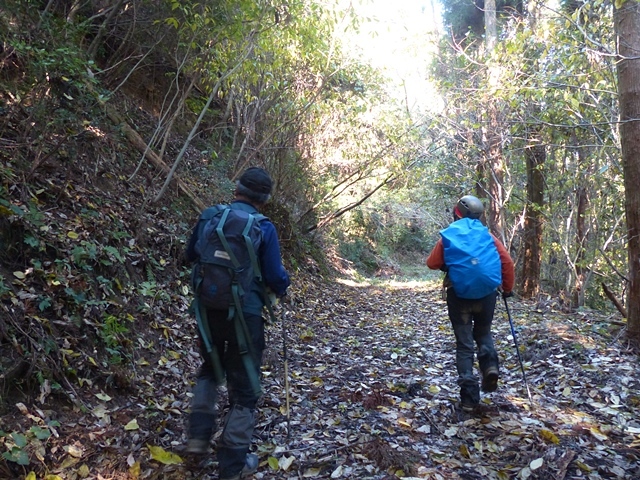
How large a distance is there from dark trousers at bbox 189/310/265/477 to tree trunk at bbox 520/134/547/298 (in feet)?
29.4

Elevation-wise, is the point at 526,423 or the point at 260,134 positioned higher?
the point at 260,134

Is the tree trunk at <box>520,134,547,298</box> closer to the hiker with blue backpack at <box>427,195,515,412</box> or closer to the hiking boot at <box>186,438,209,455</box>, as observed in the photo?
the hiker with blue backpack at <box>427,195,515,412</box>

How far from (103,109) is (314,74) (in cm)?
668

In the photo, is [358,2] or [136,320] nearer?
[136,320]

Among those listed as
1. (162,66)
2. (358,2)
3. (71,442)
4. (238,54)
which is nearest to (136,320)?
(71,442)

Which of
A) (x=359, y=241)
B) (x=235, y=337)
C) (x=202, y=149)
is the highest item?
(x=202, y=149)

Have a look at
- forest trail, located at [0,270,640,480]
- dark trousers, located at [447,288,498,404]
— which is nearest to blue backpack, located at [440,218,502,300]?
dark trousers, located at [447,288,498,404]

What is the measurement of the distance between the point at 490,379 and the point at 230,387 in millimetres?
2580

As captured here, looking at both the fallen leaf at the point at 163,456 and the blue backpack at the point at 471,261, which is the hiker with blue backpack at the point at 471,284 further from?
the fallen leaf at the point at 163,456

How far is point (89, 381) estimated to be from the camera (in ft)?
13.5

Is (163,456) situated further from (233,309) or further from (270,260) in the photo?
(270,260)

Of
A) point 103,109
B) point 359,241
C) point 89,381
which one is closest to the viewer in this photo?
point 89,381

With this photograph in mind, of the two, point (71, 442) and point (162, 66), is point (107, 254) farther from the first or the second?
point (162, 66)

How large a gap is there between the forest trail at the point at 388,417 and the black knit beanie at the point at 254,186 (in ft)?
4.19
